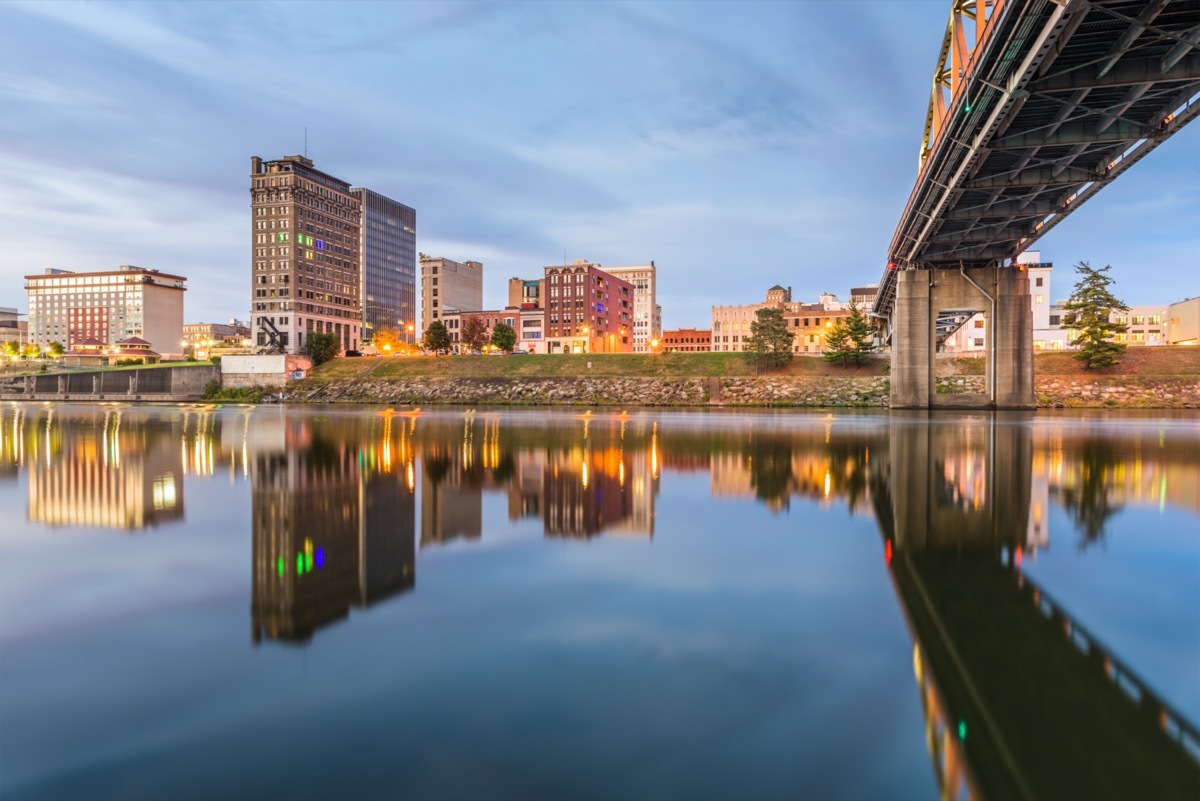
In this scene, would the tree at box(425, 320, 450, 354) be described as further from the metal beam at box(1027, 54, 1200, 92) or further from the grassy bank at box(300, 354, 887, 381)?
the metal beam at box(1027, 54, 1200, 92)

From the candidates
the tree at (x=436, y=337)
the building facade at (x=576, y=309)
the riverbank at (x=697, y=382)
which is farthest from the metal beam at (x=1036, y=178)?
the building facade at (x=576, y=309)

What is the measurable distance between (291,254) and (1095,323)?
6191 inches

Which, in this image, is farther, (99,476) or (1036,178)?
(1036,178)

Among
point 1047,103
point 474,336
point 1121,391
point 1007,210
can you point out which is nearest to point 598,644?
point 1047,103

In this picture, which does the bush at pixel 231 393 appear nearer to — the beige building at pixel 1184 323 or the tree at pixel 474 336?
the tree at pixel 474 336

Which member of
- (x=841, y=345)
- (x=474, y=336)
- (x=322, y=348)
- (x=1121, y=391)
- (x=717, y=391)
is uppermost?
(x=474, y=336)

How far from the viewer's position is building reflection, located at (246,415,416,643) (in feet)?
26.9

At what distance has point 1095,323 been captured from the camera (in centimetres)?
8000

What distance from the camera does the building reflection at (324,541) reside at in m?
8.20

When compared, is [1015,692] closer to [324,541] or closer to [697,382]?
[324,541]

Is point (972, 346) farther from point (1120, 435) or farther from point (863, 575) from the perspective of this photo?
point (863, 575)

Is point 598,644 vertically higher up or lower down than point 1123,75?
lower down

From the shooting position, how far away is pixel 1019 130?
35.5 metres

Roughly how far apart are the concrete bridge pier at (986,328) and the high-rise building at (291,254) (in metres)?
135
